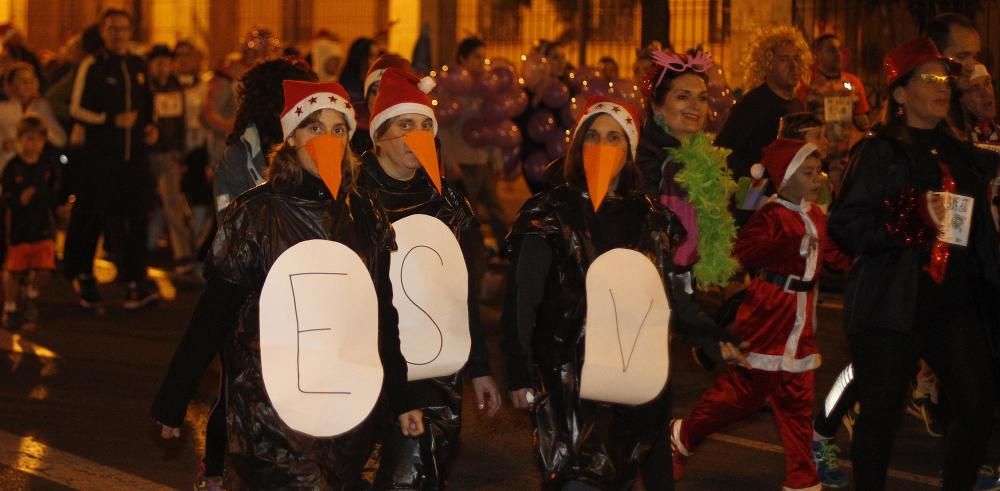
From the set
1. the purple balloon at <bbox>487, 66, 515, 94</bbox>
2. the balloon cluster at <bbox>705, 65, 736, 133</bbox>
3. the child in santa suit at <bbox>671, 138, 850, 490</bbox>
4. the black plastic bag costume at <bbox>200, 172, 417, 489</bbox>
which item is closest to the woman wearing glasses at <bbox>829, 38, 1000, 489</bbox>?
the child in santa suit at <bbox>671, 138, 850, 490</bbox>

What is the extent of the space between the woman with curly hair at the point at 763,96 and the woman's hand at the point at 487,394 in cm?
304

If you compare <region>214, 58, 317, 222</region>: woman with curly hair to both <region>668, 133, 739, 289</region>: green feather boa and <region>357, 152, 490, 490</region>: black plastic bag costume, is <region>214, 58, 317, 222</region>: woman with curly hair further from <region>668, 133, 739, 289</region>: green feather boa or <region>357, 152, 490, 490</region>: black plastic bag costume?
<region>668, 133, 739, 289</region>: green feather boa

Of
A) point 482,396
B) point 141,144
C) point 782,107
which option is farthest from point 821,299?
point 482,396

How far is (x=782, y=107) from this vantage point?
27.9ft

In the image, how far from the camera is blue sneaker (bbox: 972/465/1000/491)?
6.70m

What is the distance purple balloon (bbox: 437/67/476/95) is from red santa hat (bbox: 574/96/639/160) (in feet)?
21.9

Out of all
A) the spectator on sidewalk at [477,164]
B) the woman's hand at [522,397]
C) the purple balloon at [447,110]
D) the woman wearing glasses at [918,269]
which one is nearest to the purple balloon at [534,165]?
the spectator on sidewalk at [477,164]

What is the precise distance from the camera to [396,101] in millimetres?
Result: 5461

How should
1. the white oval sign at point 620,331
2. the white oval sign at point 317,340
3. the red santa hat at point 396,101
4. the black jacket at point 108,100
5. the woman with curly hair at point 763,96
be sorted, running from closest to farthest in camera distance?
the white oval sign at point 317,340
the white oval sign at point 620,331
the red santa hat at point 396,101
the woman with curly hair at point 763,96
the black jacket at point 108,100

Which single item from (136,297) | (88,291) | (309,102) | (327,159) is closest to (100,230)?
(88,291)

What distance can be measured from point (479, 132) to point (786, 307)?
548 cm

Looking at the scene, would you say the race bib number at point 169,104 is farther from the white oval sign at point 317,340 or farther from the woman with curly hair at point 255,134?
the white oval sign at point 317,340

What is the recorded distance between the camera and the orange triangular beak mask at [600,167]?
5031 millimetres

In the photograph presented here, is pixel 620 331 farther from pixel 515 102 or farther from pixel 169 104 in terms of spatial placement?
pixel 169 104
